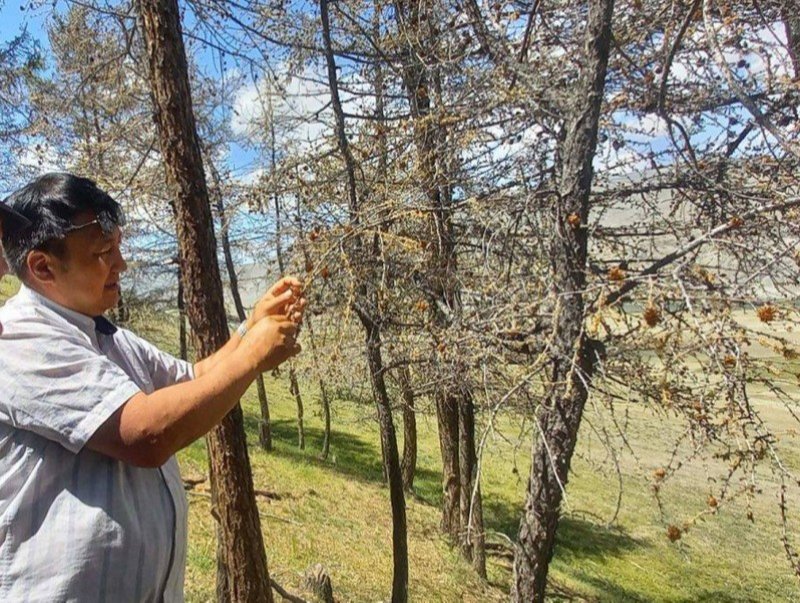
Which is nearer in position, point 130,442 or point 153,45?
point 130,442

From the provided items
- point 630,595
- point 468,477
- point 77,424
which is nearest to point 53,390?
point 77,424

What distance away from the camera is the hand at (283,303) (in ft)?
4.76

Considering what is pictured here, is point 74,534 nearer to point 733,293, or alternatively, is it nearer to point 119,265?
point 119,265

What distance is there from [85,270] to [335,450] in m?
14.1

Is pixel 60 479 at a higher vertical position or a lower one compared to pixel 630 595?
higher

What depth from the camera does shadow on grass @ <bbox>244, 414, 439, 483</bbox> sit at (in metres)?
12.7

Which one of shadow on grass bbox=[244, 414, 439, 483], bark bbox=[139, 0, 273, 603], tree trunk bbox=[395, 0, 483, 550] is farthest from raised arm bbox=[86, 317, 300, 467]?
shadow on grass bbox=[244, 414, 439, 483]

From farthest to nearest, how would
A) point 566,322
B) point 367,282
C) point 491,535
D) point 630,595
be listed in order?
point 630,595, point 491,535, point 367,282, point 566,322

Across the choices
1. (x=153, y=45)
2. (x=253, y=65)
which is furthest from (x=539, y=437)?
(x=253, y=65)

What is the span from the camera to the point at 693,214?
3.27 metres

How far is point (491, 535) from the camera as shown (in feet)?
18.5

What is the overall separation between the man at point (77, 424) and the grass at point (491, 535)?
3.30 metres

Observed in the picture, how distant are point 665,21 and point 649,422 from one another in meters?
2.60

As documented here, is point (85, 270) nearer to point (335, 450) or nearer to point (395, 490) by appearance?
point (395, 490)
